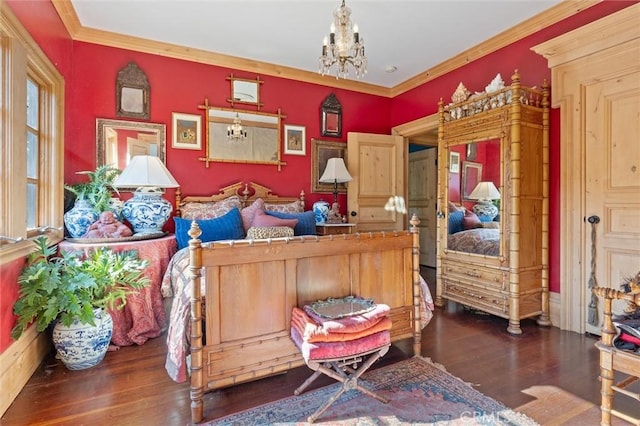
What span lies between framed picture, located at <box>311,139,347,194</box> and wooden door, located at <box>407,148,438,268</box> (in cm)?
154

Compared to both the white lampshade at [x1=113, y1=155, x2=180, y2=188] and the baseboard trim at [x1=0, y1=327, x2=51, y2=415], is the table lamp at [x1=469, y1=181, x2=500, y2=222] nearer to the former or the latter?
the white lampshade at [x1=113, y1=155, x2=180, y2=188]

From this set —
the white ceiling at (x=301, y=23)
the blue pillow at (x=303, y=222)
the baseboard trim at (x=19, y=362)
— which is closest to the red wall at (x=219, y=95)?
the white ceiling at (x=301, y=23)

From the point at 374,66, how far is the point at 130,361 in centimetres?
400

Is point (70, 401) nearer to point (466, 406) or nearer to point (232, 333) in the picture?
point (232, 333)

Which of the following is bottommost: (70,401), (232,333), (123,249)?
(70,401)

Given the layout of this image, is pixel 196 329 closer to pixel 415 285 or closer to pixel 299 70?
pixel 415 285

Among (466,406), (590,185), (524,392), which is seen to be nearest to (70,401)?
(466,406)

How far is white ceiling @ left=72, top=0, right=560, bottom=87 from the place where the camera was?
113 inches

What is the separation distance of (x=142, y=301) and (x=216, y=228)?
0.89m

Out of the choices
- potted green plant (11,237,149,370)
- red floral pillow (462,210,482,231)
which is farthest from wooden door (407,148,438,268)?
potted green plant (11,237,149,370)

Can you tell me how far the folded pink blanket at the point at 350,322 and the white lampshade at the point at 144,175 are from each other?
6.61 ft

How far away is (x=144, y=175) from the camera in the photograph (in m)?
2.97

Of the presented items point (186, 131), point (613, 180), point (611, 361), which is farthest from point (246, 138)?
point (611, 361)

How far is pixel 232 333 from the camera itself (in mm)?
1790
